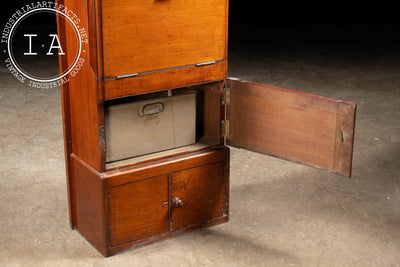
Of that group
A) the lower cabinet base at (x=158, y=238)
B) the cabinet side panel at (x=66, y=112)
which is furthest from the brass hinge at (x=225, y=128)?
the cabinet side panel at (x=66, y=112)

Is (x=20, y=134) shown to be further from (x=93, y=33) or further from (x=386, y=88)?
(x=386, y=88)

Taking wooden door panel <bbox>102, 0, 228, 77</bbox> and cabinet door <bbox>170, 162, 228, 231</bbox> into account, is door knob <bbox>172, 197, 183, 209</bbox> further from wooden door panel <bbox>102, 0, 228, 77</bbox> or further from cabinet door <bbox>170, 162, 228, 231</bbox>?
wooden door panel <bbox>102, 0, 228, 77</bbox>

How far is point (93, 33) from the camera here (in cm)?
276

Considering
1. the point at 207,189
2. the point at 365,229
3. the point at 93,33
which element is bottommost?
the point at 365,229

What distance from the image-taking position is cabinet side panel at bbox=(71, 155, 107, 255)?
3.10 metres

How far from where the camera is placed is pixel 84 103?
303 centimetres

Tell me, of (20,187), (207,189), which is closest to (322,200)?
(207,189)

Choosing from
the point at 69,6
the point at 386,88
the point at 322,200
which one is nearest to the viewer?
the point at 69,6

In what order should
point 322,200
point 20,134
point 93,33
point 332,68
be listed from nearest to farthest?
point 93,33
point 322,200
point 20,134
point 332,68

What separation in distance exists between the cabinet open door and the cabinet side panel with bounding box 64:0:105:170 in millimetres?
714

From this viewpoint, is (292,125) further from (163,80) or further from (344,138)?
(163,80)

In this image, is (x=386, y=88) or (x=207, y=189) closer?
(x=207, y=189)

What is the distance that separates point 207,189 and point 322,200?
32.9 inches

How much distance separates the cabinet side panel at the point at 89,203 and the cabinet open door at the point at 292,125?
740 mm
